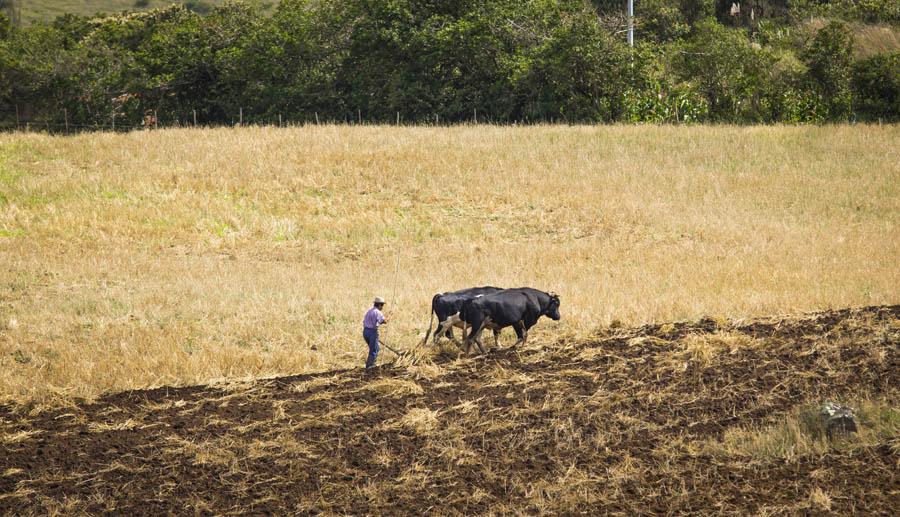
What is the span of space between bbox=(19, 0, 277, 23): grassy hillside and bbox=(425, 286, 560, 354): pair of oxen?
10226 cm

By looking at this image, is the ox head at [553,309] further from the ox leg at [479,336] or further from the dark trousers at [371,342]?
the dark trousers at [371,342]

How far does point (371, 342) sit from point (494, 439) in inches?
144

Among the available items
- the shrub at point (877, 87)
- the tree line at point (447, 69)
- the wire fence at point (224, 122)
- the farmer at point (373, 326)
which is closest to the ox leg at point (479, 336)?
the farmer at point (373, 326)

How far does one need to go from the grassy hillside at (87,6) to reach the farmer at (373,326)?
103282 millimetres

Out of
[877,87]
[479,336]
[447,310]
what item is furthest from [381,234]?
[877,87]

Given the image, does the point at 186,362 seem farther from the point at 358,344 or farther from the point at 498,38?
the point at 498,38

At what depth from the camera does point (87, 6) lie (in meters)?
119

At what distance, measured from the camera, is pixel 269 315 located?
18.4 meters

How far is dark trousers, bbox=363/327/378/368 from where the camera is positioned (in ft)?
48.9

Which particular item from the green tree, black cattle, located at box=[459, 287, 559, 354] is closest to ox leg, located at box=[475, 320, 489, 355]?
black cattle, located at box=[459, 287, 559, 354]

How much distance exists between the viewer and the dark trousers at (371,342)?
1490cm

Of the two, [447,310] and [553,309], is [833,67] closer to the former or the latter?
[553,309]

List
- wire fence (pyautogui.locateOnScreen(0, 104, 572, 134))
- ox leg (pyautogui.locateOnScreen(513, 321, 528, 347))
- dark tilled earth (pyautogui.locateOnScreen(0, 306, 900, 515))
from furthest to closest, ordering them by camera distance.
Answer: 1. wire fence (pyautogui.locateOnScreen(0, 104, 572, 134))
2. ox leg (pyautogui.locateOnScreen(513, 321, 528, 347))
3. dark tilled earth (pyautogui.locateOnScreen(0, 306, 900, 515))

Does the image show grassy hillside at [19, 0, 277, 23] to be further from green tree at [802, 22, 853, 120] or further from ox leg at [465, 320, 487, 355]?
ox leg at [465, 320, 487, 355]
